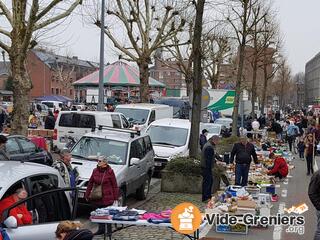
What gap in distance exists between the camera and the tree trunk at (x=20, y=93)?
60.0ft

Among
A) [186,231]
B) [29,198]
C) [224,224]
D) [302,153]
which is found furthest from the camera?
[302,153]

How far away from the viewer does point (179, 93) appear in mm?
71688

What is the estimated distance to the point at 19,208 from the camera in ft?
20.5

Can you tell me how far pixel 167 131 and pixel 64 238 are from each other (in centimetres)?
1500

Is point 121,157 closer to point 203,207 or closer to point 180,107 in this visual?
point 203,207

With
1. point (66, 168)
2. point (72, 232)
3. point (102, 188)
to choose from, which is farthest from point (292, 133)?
point (72, 232)

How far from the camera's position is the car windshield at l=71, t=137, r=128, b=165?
12609 mm

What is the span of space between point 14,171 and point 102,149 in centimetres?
624

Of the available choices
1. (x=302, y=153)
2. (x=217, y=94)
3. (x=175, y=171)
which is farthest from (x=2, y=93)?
(x=175, y=171)

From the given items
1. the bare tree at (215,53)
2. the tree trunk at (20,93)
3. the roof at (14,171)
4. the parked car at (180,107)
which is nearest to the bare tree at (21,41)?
the tree trunk at (20,93)

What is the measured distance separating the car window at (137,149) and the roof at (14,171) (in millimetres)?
5464

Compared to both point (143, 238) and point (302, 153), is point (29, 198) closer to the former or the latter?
point (143, 238)

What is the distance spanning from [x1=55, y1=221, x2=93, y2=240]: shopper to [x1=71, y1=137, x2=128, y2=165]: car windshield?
7.03m

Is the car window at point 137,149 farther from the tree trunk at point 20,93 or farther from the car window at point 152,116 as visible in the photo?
the car window at point 152,116
